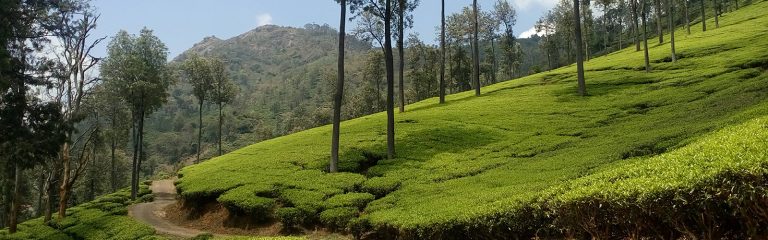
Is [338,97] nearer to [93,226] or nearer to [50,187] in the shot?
[93,226]

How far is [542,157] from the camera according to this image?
2225 cm

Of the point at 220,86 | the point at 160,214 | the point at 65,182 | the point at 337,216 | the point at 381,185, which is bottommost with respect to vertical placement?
the point at 160,214

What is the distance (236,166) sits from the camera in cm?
3177

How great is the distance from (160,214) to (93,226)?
3.50 meters

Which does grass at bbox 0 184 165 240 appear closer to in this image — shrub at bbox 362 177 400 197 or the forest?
the forest

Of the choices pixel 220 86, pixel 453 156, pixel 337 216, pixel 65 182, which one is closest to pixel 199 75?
pixel 220 86

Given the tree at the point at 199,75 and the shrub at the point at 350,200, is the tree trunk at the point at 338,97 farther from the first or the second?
the tree at the point at 199,75

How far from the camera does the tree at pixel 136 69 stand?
39125mm

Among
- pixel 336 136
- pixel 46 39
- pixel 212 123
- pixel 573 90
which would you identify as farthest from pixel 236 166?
pixel 212 123

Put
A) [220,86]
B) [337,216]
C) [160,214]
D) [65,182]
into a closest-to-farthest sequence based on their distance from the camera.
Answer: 1. [337,216]
2. [160,214]
3. [65,182]
4. [220,86]

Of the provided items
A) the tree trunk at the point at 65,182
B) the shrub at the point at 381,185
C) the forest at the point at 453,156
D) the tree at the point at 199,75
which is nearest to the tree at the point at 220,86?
the tree at the point at 199,75

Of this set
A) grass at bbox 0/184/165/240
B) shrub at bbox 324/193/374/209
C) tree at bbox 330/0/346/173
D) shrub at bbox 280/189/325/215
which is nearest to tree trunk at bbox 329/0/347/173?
tree at bbox 330/0/346/173

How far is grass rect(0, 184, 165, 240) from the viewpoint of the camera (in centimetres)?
2545

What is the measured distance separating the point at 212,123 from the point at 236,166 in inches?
6430
